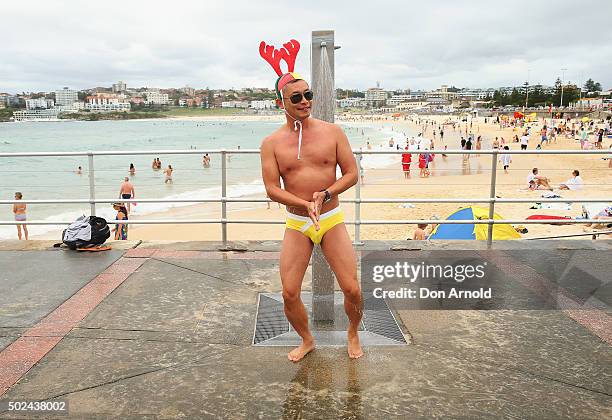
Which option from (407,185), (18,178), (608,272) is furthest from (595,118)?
(608,272)

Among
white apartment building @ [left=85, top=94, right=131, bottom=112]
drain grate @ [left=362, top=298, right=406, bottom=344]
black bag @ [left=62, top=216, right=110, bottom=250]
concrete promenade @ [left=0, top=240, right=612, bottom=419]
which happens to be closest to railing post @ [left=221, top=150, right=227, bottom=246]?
concrete promenade @ [left=0, top=240, right=612, bottom=419]

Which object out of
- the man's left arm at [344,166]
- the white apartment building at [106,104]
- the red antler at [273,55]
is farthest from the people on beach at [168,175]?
the white apartment building at [106,104]

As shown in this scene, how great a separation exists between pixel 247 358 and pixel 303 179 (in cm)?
124

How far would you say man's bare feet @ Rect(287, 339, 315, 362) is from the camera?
3.40 metres

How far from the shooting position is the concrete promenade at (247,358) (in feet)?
9.36

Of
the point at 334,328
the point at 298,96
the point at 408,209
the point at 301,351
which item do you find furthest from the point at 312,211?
the point at 408,209

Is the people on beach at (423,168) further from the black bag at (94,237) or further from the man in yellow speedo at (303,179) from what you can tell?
the man in yellow speedo at (303,179)

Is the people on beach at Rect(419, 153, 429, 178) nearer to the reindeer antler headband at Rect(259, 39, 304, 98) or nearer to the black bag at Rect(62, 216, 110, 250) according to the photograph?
the black bag at Rect(62, 216, 110, 250)

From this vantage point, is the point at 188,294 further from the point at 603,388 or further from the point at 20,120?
the point at 20,120

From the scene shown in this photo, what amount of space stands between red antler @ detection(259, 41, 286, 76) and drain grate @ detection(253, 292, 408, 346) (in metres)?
1.86

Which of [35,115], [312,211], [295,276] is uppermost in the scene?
[35,115]

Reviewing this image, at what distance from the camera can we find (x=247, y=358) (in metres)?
3.44

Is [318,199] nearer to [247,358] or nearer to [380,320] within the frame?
[247,358]

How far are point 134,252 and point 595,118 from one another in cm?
9154
